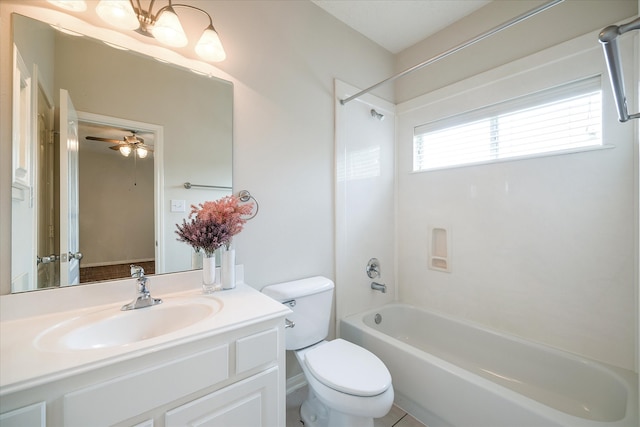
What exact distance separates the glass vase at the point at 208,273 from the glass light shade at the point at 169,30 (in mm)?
1019

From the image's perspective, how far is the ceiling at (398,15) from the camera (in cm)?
180

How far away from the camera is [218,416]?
894 millimetres

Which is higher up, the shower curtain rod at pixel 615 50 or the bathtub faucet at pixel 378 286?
the shower curtain rod at pixel 615 50

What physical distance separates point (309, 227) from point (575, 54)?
187cm

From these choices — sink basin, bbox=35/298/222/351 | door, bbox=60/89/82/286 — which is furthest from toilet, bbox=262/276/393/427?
door, bbox=60/89/82/286

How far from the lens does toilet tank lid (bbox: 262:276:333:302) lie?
1.50 m

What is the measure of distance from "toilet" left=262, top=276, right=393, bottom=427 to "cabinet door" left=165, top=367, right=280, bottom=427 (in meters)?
0.30

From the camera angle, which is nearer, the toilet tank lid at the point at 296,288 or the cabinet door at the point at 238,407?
the cabinet door at the point at 238,407

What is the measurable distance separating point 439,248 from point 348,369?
1297mm

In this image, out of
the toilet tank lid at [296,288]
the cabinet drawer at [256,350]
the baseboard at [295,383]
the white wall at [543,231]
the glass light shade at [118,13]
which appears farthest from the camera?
the baseboard at [295,383]

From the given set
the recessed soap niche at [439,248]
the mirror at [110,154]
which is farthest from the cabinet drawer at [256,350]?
the recessed soap niche at [439,248]

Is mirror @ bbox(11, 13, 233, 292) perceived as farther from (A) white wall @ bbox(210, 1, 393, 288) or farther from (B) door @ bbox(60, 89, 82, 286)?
(A) white wall @ bbox(210, 1, 393, 288)

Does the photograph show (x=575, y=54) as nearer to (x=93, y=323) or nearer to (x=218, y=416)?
(x=218, y=416)

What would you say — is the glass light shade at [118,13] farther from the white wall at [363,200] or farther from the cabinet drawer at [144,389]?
the cabinet drawer at [144,389]
